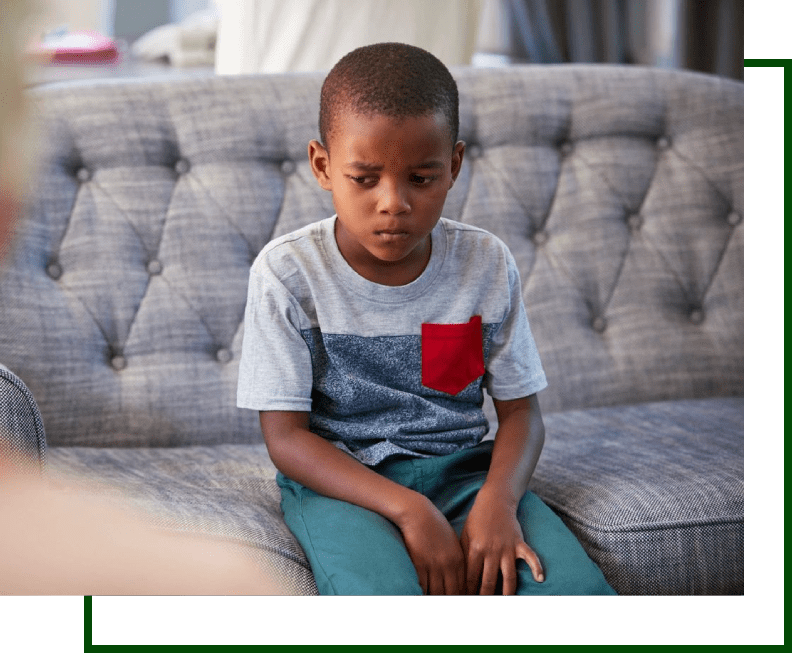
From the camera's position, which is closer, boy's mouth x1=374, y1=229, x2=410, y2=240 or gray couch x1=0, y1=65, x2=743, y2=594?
boy's mouth x1=374, y1=229, x2=410, y2=240

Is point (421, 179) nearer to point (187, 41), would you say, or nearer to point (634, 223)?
point (634, 223)

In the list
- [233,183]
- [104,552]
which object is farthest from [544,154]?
[104,552]

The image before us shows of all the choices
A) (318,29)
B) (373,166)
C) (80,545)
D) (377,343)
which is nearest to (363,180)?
(373,166)

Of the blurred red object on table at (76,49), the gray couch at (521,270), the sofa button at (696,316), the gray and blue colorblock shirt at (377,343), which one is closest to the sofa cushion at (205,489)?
the gray couch at (521,270)

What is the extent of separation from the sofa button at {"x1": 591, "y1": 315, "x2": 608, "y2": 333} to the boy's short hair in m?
0.64

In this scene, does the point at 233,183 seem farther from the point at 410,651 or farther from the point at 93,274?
the point at 410,651

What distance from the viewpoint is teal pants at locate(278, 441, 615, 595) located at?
2.77 ft

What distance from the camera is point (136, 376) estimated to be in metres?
1.29

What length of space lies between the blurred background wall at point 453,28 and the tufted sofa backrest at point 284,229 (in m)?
0.09

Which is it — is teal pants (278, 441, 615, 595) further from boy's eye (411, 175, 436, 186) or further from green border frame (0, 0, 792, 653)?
boy's eye (411, 175, 436, 186)

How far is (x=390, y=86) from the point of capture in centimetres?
85

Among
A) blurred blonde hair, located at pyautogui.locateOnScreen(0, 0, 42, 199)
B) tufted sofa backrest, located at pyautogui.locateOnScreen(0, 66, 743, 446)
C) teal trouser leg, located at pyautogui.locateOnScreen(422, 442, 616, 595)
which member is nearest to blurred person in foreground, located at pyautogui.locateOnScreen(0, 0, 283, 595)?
blurred blonde hair, located at pyautogui.locateOnScreen(0, 0, 42, 199)

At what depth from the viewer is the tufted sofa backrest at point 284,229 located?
1.28 meters

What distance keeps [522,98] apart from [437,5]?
0.65 feet
